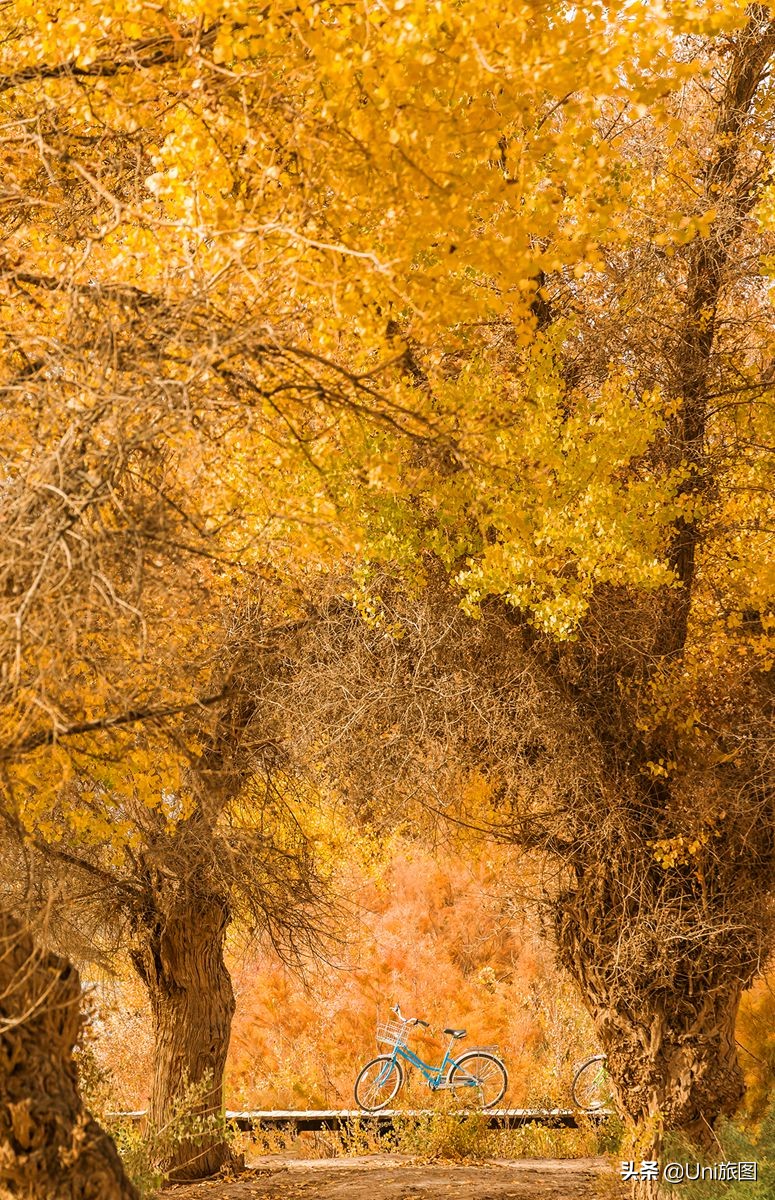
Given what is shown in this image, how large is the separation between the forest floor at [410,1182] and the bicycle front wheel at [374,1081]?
3162mm

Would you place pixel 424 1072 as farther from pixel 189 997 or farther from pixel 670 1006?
pixel 670 1006

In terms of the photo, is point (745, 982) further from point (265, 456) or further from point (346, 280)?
point (346, 280)

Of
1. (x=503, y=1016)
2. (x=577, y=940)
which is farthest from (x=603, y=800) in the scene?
(x=503, y=1016)

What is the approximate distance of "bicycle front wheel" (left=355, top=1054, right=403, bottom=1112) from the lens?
13.2 meters

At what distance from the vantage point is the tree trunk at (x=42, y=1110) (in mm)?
3537

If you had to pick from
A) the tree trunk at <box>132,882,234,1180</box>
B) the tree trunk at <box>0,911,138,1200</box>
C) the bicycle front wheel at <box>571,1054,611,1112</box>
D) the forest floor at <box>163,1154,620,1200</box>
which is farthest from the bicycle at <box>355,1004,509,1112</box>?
the tree trunk at <box>0,911,138,1200</box>

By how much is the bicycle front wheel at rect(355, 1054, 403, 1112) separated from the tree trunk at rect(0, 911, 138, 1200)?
983cm

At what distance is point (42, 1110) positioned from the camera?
357cm

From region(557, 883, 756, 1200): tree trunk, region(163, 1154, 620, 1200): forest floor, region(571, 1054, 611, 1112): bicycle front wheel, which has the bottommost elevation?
region(571, 1054, 611, 1112): bicycle front wheel

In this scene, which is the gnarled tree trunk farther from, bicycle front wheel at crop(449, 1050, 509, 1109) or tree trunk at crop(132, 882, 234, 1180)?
bicycle front wheel at crop(449, 1050, 509, 1109)

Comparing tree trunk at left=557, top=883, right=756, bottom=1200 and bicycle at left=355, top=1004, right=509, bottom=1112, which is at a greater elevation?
tree trunk at left=557, top=883, right=756, bottom=1200

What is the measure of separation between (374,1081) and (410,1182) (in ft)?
16.6

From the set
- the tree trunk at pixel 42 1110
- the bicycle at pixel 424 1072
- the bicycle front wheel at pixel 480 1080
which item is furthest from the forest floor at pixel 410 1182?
the tree trunk at pixel 42 1110

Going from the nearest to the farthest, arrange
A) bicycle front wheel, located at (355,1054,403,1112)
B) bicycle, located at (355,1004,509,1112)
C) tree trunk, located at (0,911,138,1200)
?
tree trunk, located at (0,911,138,1200), bicycle, located at (355,1004,509,1112), bicycle front wheel, located at (355,1054,403,1112)
